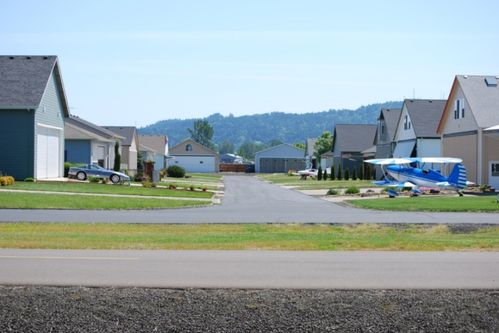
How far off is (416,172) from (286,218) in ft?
62.4

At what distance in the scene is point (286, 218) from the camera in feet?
76.3

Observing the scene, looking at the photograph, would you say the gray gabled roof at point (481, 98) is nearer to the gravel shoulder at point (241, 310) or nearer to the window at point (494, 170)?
the window at point (494, 170)

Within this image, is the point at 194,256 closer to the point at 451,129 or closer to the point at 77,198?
the point at 77,198

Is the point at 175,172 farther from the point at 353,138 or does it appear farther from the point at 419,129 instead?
the point at 419,129

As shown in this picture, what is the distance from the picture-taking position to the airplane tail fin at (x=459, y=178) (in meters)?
37.4

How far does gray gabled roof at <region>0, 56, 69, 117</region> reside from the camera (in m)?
36.8

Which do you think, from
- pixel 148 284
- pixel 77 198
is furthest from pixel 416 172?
pixel 148 284

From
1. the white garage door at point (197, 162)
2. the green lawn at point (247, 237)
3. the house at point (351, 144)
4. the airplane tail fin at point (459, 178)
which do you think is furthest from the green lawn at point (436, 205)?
the white garage door at point (197, 162)

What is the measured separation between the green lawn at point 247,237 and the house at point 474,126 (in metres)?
21.2

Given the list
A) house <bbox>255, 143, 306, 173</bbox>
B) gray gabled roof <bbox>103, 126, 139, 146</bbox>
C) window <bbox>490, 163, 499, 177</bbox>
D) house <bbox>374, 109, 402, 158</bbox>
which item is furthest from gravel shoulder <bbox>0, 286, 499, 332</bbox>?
house <bbox>255, 143, 306, 173</bbox>

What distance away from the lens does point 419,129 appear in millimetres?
55906

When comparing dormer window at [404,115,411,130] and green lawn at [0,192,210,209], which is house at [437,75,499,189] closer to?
dormer window at [404,115,411,130]

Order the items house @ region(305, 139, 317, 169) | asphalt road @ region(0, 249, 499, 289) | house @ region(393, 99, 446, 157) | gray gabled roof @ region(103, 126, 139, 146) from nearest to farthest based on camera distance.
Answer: asphalt road @ region(0, 249, 499, 289), house @ region(393, 99, 446, 157), gray gabled roof @ region(103, 126, 139, 146), house @ region(305, 139, 317, 169)

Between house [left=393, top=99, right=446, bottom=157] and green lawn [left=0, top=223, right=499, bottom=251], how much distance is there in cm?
3587
